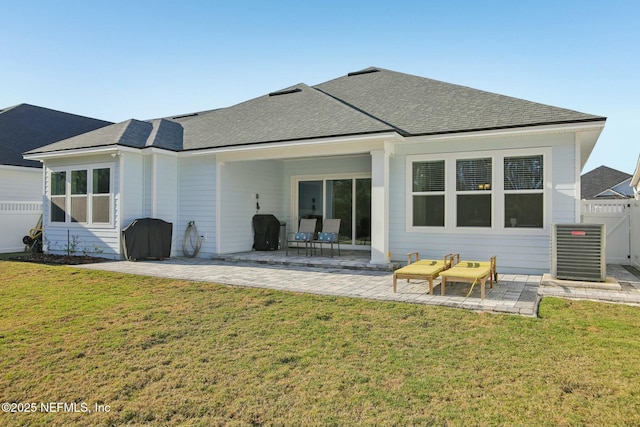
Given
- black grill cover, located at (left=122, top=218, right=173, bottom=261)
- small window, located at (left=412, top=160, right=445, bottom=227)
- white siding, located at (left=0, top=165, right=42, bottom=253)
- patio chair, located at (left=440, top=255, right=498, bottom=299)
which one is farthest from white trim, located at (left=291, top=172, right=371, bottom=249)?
white siding, located at (left=0, top=165, right=42, bottom=253)

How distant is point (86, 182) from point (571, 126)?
1196cm

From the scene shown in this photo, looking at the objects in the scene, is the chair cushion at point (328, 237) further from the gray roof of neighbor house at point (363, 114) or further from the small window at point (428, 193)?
the gray roof of neighbor house at point (363, 114)

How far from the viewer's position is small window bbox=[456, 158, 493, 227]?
8672 mm

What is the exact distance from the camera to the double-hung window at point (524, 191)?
8195 mm

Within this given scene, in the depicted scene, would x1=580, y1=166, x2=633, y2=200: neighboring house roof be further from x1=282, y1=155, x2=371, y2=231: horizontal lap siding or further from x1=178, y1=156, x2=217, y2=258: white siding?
x1=178, y1=156, x2=217, y2=258: white siding

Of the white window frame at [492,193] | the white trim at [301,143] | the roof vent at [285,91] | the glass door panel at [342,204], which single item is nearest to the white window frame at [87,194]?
the white trim at [301,143]

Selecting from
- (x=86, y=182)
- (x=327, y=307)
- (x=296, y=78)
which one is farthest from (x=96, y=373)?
(x=296, y=78)

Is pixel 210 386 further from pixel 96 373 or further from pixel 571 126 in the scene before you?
pixel 571 126

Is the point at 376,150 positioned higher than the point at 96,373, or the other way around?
the point at 376,150

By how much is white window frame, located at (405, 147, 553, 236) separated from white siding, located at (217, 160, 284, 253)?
5.06 metres

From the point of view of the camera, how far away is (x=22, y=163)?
14617mm

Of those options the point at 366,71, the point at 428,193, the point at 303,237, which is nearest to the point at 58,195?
the point at 303,237

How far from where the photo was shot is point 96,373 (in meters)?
3.70

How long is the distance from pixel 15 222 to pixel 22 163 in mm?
2346
